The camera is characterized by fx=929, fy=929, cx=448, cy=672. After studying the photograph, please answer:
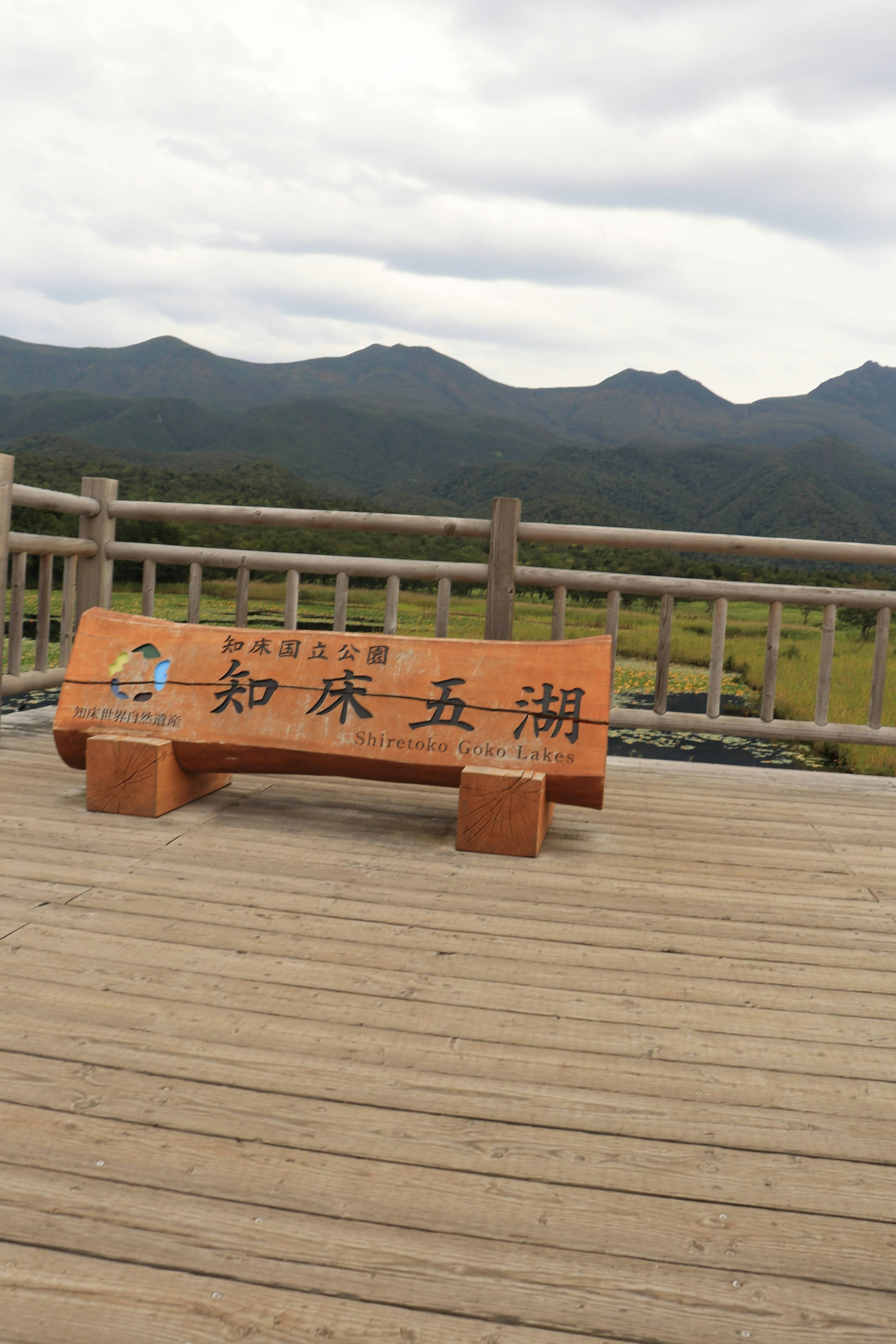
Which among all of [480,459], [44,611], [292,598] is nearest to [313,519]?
[292,598]

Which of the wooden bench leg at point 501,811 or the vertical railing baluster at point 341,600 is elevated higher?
the vertical railing baluster at point 341,600

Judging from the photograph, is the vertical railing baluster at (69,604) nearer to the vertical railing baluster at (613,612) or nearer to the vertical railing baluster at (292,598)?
the vertical railing baluster at (292,598)

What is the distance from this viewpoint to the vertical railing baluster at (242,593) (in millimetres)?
3910

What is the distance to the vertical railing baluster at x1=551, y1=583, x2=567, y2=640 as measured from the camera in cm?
369

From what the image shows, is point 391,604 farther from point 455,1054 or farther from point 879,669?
point 455,1054

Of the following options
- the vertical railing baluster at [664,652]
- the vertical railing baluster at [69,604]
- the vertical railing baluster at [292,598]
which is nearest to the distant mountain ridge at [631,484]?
the vertical railing baluster at [69,604]

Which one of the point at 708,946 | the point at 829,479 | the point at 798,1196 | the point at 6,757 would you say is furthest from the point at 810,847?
the point at 829,479

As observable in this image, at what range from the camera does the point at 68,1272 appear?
104cm

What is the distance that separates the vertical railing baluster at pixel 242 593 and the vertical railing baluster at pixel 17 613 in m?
0.83

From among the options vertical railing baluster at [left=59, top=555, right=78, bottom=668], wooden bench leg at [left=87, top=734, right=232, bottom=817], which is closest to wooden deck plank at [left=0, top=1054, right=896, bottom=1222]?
wooden bench leg at [left=87, top=734, right=232, bottom=817]

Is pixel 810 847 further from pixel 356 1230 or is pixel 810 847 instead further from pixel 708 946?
pixel 356 1230

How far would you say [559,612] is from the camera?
3729 millimetres

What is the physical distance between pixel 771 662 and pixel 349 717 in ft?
5.98

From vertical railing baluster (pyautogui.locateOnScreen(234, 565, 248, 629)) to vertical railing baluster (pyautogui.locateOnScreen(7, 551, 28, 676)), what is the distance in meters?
0.83
